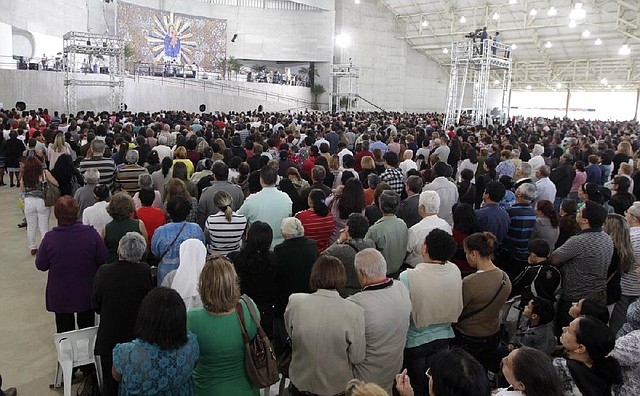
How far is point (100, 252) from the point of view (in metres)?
3.53

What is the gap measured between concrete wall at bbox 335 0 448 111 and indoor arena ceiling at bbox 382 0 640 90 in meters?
0.80

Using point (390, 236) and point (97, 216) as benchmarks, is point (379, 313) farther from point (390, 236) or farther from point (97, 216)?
point (97, 216)

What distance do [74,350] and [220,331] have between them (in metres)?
1.31

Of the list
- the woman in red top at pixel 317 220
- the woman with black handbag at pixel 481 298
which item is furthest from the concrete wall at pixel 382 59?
the woman with black handbag at pixel 481 298

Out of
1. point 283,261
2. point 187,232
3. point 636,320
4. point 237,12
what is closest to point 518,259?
point 636,320

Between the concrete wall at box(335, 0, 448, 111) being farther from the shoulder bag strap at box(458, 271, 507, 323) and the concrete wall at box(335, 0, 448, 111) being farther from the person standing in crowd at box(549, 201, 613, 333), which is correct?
the shoulder bag strap at box(458, 271, 507, 323)

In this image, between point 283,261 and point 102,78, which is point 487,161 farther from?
point 102,78

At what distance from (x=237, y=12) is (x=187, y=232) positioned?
1164 inches

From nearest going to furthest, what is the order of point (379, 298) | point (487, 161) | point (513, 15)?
1. point (379, 298)
2. point (487, 161)
3. point (513, 15)

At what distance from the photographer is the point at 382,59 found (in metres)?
33.0

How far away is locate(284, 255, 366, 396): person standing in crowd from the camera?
2674 millimetres

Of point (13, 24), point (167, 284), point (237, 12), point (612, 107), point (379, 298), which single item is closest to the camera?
point (379, 298)

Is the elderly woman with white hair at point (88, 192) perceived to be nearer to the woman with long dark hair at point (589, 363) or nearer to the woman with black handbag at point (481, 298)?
the woman with black handbag at point (481, 298)

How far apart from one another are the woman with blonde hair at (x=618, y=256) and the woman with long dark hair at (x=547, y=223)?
2.29ft
